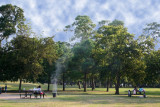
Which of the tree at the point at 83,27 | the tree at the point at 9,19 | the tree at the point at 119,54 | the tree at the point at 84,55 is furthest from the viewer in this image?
the tree at the point at 83,27

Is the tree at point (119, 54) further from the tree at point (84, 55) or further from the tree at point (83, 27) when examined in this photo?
the tree at point (83, 27)

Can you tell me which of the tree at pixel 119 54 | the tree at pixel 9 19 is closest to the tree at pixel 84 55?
the tree at pixel 119 54

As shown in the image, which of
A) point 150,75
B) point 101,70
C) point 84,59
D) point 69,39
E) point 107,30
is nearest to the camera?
point 150,75

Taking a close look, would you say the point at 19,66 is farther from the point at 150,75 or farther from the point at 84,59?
the point at 150,75

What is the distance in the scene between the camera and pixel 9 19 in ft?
141

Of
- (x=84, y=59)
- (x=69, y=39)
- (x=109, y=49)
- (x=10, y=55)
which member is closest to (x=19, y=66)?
(x=10, y=55)

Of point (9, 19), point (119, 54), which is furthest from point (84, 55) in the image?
point (9, 19)

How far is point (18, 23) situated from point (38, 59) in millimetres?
8752

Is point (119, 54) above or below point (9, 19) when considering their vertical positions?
below

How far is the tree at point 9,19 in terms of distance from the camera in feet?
136

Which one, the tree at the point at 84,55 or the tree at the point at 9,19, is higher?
the tree at the point at 9,19

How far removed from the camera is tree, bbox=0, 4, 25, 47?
4139cm

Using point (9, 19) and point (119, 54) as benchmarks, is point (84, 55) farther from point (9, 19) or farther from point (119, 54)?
point (9, 19)

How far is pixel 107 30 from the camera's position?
146ft
